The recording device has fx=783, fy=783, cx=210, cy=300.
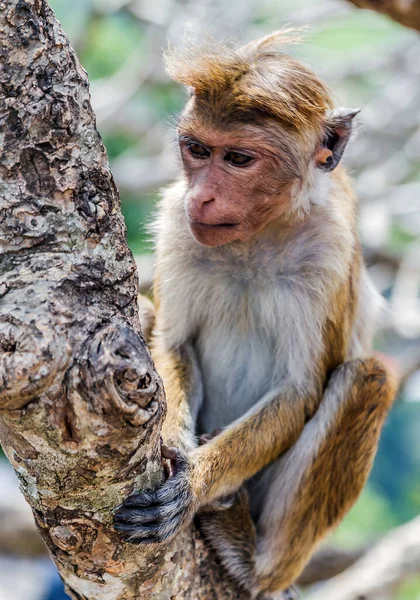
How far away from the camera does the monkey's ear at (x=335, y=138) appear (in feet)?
13.2

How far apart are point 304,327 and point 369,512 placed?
9.01 meters

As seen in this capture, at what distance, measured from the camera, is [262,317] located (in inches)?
171

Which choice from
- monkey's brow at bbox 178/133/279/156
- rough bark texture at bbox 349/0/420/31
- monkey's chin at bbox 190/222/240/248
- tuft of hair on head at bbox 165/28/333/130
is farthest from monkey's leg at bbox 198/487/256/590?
rough bark texture at bbox 349/0/420/31

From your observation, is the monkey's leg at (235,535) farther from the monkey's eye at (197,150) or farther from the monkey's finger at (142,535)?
the monkey's eye at (197,150)

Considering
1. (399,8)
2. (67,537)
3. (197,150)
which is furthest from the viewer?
(399,8)

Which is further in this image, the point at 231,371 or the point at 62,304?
the point at 231,371

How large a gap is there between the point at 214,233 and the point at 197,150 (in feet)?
1.49

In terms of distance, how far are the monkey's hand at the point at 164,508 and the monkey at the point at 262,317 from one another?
0.02m

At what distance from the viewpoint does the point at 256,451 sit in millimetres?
4066

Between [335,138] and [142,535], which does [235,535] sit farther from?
[335,138]

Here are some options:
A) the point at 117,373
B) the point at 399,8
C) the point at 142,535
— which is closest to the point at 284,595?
the point at 142,535

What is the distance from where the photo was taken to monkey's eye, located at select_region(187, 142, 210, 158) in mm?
3805

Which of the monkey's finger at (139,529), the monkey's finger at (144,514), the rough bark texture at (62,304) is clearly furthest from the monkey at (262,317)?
the rough bark texture at (62,304)

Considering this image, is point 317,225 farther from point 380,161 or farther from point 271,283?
point 380,161
